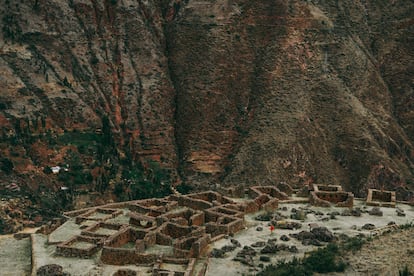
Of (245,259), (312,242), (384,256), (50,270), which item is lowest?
(50,270)

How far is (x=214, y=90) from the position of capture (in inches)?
4769

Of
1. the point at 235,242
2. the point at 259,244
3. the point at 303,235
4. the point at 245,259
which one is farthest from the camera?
the point at 303,235

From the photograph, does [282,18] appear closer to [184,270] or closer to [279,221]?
[279,221]

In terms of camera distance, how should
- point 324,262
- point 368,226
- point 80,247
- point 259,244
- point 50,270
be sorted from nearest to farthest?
1. point 324,262
2. point 50,270
3. point 259,244
4. point 80,247
5. point 368,226

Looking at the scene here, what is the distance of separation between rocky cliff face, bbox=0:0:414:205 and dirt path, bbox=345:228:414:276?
177 feet

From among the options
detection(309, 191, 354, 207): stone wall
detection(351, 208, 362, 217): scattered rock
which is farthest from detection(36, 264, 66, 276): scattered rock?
detection(309, 191, 354, 207): stone wall

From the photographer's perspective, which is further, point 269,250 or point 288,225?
point 288,225

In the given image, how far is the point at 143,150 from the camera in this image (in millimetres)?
115188

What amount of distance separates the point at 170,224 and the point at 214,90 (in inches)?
2265

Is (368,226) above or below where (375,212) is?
below

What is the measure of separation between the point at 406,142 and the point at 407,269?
254ft

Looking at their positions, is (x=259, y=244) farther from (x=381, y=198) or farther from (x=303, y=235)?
(x=381, y=198)

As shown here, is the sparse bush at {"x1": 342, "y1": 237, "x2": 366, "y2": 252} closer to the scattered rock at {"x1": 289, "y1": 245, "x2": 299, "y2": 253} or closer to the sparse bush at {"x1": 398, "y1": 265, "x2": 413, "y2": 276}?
the scattered rock at {"x1": 289, "y1": 245, "x2": 299, "y2": 253}

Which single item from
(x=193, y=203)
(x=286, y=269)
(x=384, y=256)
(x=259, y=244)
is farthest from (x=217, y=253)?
(x=193, y=203)
